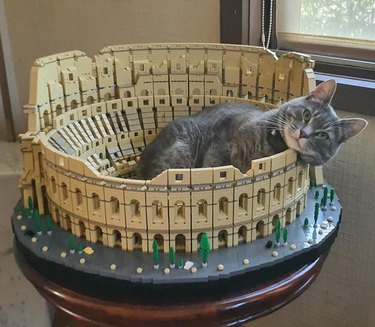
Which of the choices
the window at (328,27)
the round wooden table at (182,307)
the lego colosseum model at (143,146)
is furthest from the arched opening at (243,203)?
the window at (328,27)

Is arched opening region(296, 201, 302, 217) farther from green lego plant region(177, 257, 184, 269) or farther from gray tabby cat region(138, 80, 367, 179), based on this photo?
green lego plant region(177, 257, 184, 269)

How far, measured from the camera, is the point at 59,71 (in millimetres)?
1014

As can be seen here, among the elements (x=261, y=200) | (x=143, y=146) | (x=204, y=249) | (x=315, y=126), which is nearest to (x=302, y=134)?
(x=315, y=126)

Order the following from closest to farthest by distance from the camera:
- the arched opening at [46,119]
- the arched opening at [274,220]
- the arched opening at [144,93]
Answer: the arched opening at [274,220] < the arched opening at [46,119] < the arched opening at [144,93]

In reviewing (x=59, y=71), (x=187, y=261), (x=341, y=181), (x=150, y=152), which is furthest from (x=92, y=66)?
(x=341, y=181)

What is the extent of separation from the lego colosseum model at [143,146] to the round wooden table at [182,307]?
0.27ft

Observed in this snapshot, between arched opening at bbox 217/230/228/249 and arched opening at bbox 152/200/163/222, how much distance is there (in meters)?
0.09

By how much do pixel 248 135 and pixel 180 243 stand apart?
0.82 feet

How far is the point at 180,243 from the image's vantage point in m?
0.79

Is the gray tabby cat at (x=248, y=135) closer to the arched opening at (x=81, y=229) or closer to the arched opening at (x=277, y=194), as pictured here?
the arched opening at (x=277, y=194)

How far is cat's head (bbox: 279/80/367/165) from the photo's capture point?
85 cm

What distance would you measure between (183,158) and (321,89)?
10.3 inches

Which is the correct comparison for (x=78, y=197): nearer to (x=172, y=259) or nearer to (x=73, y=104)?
(x=172, y=259)

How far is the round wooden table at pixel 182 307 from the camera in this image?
2.32ft
